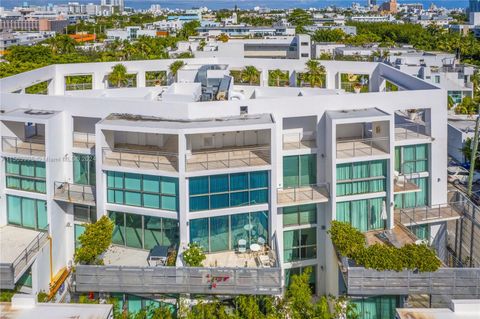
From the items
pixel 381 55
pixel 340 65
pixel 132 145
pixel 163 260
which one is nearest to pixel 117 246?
pixel 163 260

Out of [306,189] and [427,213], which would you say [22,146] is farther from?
[427,213]

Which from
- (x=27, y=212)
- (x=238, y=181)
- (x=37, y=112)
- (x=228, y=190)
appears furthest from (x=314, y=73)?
(x=27, y=212)

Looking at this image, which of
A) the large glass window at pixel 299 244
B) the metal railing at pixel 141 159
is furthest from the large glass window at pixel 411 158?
the metal railing at pixel 141 159

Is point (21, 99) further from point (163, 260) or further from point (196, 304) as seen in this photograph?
point (196, 304)

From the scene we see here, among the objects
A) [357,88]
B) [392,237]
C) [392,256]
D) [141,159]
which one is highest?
[357,88]

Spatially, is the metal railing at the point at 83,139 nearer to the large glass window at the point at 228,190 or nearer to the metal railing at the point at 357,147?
the large glass window at the point at 228,190
